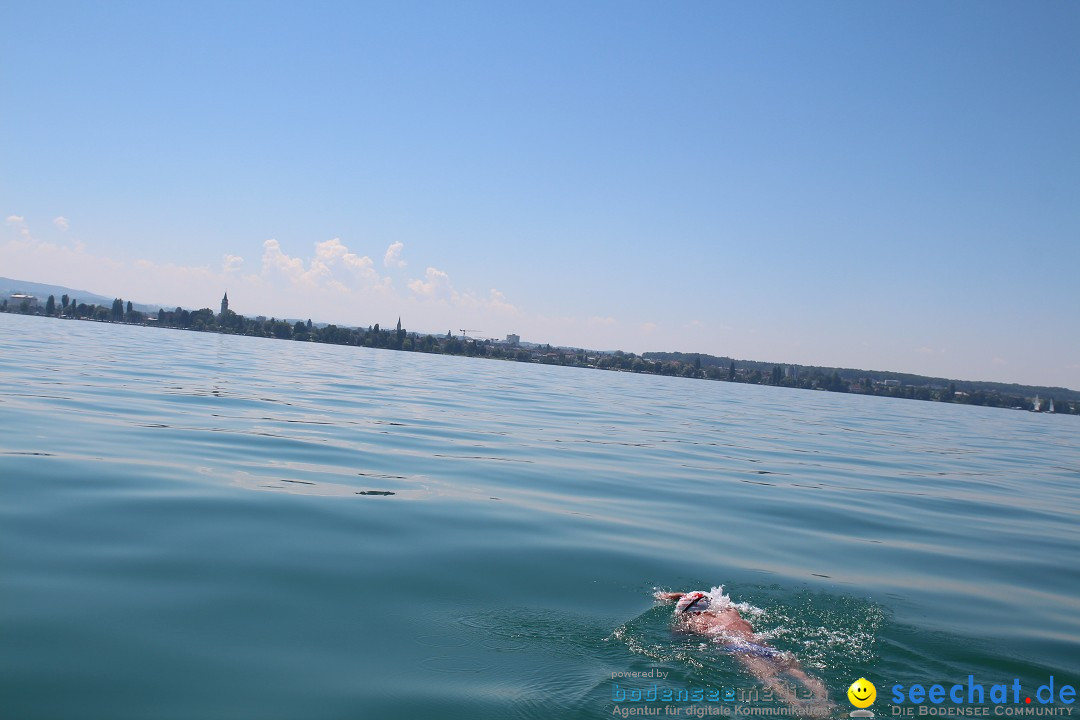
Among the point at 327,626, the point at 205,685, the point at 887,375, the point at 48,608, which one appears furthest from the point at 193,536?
the point at 887,375

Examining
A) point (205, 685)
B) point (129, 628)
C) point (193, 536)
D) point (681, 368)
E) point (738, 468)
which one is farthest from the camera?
point (681, 368)

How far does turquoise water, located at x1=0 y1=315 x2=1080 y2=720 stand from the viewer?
19.0 feet

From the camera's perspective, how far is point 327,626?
6.73 meters

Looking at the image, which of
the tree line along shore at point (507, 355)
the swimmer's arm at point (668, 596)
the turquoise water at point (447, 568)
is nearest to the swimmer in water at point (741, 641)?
the swimmer's arm at point (668, 596)

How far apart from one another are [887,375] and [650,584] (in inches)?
7590

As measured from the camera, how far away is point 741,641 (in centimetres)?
695

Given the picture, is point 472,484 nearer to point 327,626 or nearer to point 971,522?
point 327,626

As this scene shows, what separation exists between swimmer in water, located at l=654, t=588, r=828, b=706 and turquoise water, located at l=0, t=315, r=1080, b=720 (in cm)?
20

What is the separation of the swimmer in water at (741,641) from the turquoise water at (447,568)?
0.65 ft

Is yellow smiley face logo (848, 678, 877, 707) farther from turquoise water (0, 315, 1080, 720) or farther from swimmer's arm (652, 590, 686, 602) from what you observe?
swimmer's arm (652, 590, 686, 602)

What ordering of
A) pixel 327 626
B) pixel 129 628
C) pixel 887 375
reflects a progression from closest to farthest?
pixel 129 628 < pixel 327 626 < pixel 887 375

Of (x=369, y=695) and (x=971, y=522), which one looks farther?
(x=971, y=522)

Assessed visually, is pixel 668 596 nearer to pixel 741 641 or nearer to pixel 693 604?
pixel 693 604

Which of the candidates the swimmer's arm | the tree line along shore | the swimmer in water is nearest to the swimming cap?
the swimmer in water
